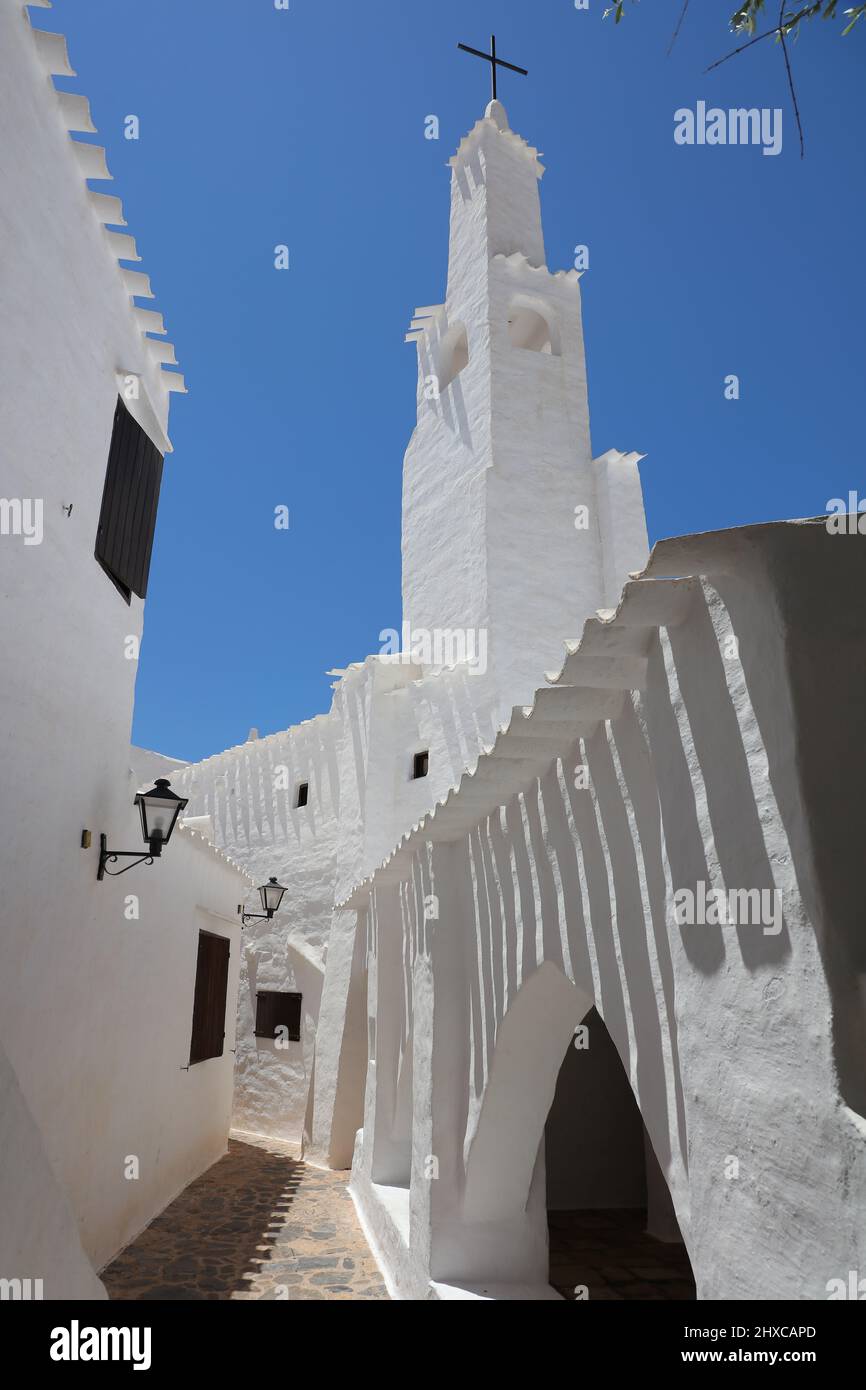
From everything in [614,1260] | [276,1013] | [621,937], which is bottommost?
[614,1260]

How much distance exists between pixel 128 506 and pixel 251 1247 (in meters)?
5.84

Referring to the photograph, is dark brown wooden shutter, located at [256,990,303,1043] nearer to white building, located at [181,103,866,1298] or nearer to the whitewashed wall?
white building, located at [181,103,866,1298]

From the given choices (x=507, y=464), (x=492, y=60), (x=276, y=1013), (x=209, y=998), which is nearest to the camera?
(x=209, y=998)

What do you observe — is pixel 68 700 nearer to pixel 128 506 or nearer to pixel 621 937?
pixel 128 506

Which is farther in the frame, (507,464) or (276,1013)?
(276,1013)

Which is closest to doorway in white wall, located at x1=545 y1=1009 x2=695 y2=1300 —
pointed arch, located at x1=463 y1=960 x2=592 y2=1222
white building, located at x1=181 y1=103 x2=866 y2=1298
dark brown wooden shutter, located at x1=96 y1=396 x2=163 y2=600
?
white building, located at x1=181 y1=103 x2=866 y2=1298

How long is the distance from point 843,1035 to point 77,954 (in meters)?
4.92

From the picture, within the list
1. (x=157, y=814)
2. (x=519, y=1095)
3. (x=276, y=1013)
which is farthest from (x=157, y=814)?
(x=276, y=1013)

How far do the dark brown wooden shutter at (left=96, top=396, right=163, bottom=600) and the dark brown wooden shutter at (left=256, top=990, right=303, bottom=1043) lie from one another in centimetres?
914

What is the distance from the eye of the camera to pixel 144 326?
23.0 feet

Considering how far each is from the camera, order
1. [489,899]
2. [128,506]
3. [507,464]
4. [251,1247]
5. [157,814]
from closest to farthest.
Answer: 1. [489,899]
2. [157,814]
3. [128,506]
4. [251,1247]
5. [507,464]

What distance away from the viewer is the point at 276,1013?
14273 millimetres

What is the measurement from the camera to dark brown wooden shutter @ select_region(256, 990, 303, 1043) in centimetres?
1401

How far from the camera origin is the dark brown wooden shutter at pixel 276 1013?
14.0m
